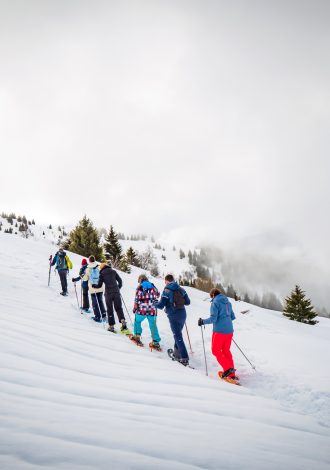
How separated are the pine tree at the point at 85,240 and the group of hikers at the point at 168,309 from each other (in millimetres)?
20919

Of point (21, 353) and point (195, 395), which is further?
point (21, 353)

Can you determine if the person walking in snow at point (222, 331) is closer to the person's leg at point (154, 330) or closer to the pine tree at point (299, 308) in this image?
the person's leg at point (154, 330)

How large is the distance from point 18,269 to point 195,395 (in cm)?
1253

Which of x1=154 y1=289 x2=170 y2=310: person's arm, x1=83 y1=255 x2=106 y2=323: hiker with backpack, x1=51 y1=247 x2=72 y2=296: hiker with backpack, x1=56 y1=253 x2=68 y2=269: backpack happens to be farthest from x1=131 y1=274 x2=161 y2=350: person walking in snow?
x1=56 y1=253 x2=68 y2=269: backpack

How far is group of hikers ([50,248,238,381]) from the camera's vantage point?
624cm

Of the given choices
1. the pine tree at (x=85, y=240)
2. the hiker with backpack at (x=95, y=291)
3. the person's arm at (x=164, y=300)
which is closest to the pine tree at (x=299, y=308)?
the pine tree at (x=85, y=240)

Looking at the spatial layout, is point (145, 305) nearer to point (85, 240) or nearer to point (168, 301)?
point (168, 301)

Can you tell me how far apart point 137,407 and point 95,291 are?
5808mm

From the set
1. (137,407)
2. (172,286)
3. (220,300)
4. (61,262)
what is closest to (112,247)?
(61,262)

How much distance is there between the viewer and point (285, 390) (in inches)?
223

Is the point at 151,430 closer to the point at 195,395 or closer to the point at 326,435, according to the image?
the point at 195,395

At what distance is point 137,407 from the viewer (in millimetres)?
3590

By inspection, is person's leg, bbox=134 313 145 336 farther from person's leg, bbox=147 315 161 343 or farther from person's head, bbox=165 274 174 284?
person's head, bbox=165 274 174 284

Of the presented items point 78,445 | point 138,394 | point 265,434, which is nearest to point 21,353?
point 138,394
